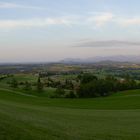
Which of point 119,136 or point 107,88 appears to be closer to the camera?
point 119,136

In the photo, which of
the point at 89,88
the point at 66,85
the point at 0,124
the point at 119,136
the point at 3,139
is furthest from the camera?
the point at 66,85

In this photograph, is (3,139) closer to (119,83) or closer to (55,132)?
(55,132)

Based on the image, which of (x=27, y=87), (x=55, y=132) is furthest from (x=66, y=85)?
(x=55, y=132)

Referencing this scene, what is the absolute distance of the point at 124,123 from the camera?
59.5 ft

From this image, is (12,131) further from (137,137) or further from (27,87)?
(27,87)

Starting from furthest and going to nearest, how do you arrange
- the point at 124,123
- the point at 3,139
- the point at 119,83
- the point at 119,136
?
the point at 119,83, the point at 124,123, the point at 119,136, the point at 3,139

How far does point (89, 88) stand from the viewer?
7462cm

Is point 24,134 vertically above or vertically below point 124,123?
above

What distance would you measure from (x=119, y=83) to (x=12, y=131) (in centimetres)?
7520

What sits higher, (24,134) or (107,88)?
(24,134)

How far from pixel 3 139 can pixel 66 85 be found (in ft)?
267

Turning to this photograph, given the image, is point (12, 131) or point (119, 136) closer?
point (12, 131)

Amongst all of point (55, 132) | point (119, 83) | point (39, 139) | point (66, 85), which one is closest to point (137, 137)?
point (55, 132)

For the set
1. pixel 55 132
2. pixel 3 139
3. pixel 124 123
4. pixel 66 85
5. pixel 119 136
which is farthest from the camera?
pixel 66 85
